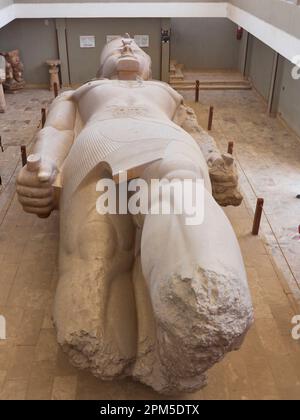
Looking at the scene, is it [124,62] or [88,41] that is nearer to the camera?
[124,62]

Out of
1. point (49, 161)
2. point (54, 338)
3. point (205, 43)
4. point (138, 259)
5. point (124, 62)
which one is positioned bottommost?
point (54, 338)

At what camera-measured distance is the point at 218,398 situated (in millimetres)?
3021

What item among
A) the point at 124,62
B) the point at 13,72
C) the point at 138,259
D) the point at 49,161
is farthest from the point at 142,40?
the point at 138,259

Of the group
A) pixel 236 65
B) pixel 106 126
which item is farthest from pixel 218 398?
pixel 236 65

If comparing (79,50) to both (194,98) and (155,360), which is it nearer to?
(194,98)

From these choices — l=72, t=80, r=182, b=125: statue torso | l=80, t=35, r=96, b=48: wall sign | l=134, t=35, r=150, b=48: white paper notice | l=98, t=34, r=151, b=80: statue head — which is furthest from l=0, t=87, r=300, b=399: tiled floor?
l=134, t=35, r=150, b=48: white paper notice

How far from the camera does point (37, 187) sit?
3414 mm

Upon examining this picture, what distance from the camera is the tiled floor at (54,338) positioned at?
3.05m

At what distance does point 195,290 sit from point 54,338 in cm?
186

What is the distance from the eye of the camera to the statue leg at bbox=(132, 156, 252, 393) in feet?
6.49

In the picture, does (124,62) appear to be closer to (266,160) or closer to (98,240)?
(98,240)

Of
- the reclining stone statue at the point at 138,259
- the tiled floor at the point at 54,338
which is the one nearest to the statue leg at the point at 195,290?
the reclining stone statue at the point at 138,259

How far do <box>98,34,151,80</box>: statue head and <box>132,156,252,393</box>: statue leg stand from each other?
10.8 ft

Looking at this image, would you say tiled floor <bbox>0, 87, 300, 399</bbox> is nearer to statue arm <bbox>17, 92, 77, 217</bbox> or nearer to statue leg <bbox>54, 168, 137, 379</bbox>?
statue leg <bbox>54, 168, 137, 379</bbox>
